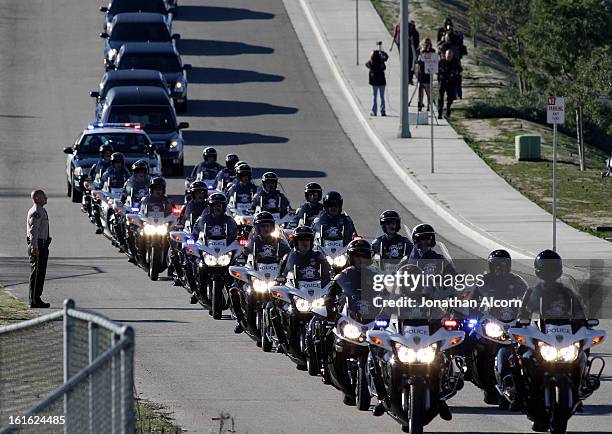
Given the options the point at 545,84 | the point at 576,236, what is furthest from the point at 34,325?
the point at 545,84

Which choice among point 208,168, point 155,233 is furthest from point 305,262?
point 208,168

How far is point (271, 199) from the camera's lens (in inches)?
1077

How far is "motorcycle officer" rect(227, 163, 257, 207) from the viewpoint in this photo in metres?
28.7

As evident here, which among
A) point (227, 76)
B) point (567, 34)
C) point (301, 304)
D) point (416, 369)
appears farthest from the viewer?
point (227, 76)

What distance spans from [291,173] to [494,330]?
891 inches

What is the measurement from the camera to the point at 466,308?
17.0m

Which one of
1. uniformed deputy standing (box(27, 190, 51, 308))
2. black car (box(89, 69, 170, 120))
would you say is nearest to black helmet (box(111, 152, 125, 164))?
uniformed deputy standing (box(27, 190, 51, 308))

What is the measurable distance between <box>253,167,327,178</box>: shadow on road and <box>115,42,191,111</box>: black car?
6.60 m

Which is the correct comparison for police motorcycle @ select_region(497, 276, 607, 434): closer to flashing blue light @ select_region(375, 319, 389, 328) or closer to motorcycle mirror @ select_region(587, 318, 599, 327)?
motorcycle mirror @ select_region(587, 318, 599, 327)

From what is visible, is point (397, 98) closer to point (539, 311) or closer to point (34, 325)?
point (539, 311)

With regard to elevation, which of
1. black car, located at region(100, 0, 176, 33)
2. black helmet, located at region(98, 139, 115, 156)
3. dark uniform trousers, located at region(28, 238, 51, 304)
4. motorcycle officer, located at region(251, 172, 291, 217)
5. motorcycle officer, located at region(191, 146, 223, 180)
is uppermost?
black car, located at region(100, 0, 176, 33)

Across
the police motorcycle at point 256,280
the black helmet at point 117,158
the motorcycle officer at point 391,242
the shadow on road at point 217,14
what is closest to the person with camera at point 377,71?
the shadow on road at point 217,14

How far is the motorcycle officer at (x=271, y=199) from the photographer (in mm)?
27328

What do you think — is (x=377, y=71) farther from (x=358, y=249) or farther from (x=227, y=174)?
(x=358, y=249)
